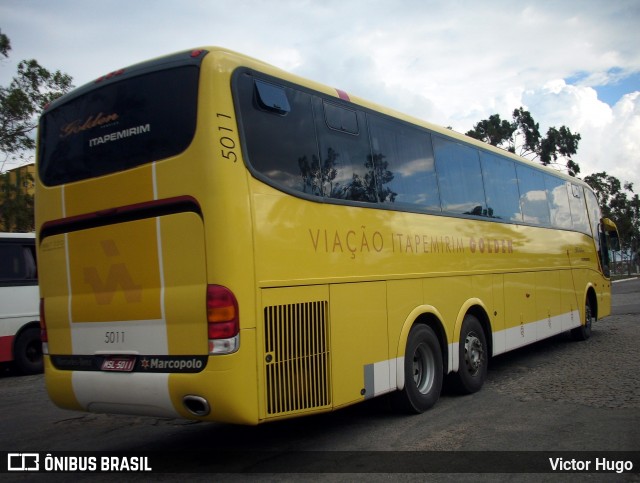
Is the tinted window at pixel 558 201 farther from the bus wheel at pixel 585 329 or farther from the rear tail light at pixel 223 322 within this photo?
the rear tail light at pixel 223 322

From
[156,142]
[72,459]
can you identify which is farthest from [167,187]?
[72,459]

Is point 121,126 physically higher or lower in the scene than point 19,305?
higher

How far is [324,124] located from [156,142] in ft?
5.68

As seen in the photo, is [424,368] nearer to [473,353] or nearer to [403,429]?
[403,429]

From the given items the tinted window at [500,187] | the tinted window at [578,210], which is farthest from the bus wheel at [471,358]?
the tinted window at [578,210]

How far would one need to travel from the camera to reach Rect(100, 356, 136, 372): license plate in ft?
17.2

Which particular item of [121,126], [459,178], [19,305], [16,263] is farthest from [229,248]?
[16,263]

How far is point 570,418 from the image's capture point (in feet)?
21.5

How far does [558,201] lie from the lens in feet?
41.2

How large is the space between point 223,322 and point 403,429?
8.69ft

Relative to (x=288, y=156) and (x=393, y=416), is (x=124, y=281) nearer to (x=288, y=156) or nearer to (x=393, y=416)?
(x=288, y=156)

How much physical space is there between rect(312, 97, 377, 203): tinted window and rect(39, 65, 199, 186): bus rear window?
1.35 metres

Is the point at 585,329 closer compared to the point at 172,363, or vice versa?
the point at 172,363

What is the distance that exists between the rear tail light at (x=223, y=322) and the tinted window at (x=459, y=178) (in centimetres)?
416
